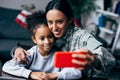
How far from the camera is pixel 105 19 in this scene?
2.06m

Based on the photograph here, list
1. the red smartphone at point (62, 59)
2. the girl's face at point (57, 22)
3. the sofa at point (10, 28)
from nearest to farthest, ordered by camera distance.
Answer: the red smartphone at point (62, 59) < the girl's face at point (57, 22) < the sofa at point (10, 28)

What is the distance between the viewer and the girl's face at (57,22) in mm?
455

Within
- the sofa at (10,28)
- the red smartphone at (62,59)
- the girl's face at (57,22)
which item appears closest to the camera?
the red smartphone at (62,59)

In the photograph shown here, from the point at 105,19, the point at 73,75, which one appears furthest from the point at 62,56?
the point at 105,19

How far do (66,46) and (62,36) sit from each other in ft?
0.11

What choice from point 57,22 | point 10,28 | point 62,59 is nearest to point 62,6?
point 57,22

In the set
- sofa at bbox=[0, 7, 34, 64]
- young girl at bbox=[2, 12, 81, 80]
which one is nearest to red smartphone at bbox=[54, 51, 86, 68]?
young girl at bbox=[2, 12, 81, 80]

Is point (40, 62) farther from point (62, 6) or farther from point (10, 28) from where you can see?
point (10, 28)

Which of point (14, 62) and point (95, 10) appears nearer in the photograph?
point (14, 62)

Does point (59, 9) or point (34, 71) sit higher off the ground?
point (59, 9)

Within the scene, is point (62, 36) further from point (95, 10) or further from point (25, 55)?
point (95, 10)

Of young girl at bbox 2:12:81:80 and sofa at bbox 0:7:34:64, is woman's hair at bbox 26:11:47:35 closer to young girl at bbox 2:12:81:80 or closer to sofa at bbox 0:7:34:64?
young girl at bbox 2:12:81:80

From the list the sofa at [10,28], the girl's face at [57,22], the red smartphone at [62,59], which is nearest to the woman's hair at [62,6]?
the girl's face at [57,22]

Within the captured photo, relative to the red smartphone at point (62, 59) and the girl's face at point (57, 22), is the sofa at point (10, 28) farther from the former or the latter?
the red smartphone at point (62, 59)
